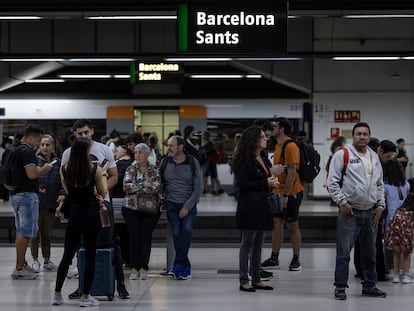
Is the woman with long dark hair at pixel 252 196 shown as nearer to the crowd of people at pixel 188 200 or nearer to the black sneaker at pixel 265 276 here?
the crowd of people at pixel 188 200

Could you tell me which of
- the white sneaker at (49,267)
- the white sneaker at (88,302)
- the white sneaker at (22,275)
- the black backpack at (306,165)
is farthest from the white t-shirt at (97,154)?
the black backpack at (306,165)

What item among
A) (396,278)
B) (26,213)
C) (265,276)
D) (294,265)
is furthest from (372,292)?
(26,213)

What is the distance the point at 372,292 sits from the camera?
27.0 ft

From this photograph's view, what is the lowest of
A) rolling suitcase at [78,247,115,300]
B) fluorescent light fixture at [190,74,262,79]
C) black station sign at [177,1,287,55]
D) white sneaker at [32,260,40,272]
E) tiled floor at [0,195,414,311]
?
tiled floor at [0,195,414,311]

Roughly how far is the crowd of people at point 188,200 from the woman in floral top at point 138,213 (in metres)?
0.01

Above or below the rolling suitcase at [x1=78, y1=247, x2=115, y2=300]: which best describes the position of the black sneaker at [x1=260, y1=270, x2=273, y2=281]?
below

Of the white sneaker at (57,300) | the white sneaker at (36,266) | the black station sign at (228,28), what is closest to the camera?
the white sneaker at (57,300)

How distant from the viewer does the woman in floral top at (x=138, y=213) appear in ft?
30.1

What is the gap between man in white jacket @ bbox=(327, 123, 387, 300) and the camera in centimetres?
798

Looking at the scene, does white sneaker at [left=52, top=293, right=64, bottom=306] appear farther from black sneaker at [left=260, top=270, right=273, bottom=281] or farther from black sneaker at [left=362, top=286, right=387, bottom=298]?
black sneaker at [left=362, top=286, right=387, bottom=298]

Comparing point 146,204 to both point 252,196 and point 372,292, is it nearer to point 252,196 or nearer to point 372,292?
point 252,196

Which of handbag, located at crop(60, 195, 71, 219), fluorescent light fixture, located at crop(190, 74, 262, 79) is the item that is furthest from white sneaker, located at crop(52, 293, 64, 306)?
fluorescent light fixture, located at crop(190, 74, 262, 79)

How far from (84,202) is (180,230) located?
2.03m

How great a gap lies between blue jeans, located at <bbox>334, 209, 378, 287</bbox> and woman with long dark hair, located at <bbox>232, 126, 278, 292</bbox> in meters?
0.75
